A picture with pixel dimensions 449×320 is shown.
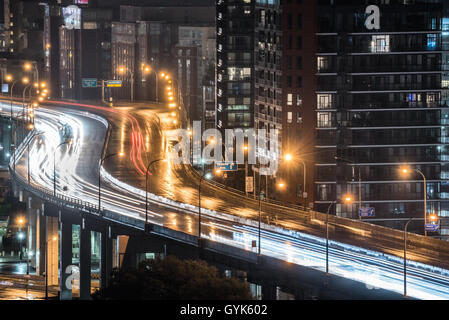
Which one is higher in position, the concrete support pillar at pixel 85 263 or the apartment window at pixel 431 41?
the apartment window at pixel 431 41

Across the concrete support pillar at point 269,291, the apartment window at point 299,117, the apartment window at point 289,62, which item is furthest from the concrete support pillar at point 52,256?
the concrete support pillar at point 269,291

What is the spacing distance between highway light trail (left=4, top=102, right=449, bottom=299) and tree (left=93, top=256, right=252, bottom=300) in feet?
27.8

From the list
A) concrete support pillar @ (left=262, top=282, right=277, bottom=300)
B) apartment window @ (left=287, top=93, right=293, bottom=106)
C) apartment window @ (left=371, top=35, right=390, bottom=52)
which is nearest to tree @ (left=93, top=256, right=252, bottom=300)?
concrete support pillar @ (left=262, top=282, right=277, bottom=300)

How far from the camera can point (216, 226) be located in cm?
9712

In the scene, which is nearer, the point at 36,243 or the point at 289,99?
the point at 289,99

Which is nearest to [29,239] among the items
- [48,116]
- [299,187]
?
[48,116]

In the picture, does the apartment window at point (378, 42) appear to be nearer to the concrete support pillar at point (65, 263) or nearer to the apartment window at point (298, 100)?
the apartment window at point (298, 100)

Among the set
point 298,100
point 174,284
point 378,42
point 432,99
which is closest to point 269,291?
point 174,284

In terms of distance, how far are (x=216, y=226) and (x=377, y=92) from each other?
45.8 metres

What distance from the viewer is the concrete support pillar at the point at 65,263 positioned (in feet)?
389

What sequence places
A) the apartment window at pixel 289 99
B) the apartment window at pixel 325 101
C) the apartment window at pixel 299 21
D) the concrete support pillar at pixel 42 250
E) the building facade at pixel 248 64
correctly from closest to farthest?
the apartment window at pixel 299 21
the apartment window at pixel 325 101
the apartment window at pixel 289 99
the concrete support pillar at pixel 42 250
the building facade at pixel 248 64

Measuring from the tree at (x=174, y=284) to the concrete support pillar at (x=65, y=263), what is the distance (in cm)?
4240

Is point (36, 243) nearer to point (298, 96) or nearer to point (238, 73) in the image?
point (238, 73)
